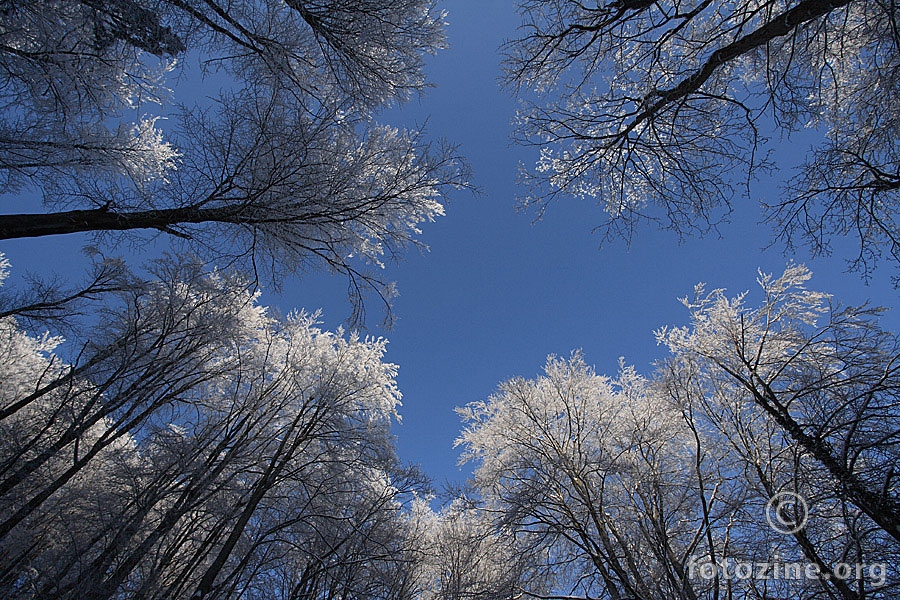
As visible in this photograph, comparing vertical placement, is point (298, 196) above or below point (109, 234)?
above

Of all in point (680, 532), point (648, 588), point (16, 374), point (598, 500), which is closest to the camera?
point (648, 588)

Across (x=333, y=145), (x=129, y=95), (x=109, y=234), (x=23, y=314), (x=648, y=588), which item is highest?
(x=129, y=95)

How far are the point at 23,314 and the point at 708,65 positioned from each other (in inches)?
426

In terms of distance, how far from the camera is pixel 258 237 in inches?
169

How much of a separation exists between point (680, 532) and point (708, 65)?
20.6 feet

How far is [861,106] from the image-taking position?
428cm

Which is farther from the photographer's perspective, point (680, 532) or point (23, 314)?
point (23, 314)

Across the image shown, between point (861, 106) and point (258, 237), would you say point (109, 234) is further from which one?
point (861, 106)

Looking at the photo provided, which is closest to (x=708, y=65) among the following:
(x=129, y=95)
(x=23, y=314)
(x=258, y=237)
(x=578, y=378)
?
(x=258, y=237)

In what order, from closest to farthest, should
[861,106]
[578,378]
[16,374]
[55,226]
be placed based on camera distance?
[55,226] → [861,106] → [578,378] → [16,374]

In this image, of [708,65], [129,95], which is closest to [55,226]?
[129,95]

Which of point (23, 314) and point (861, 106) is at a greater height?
point (861, 106)

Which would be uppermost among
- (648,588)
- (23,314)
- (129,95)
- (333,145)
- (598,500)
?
(129,95)

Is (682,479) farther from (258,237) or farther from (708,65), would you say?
(258,237)
